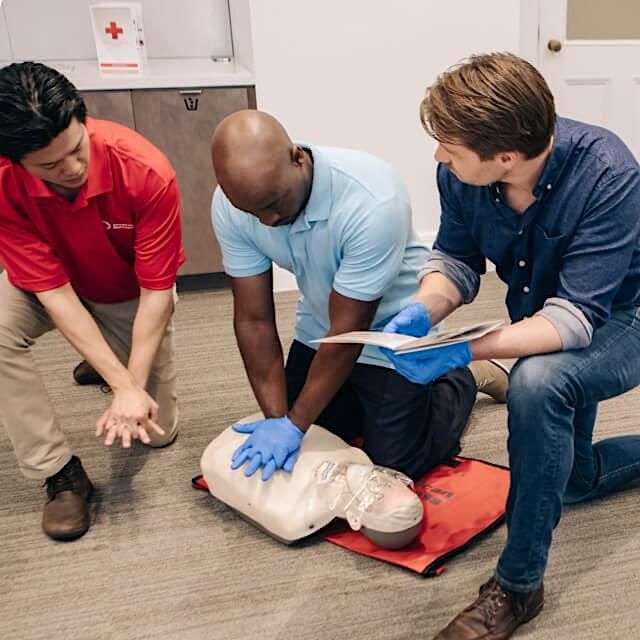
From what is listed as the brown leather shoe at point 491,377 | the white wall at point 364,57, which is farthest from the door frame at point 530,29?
the brown leather shoe at point 491,377

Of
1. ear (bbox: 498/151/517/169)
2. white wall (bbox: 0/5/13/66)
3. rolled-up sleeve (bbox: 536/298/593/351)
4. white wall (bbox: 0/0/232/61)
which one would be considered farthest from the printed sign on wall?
rolled-up sleeve (bbox: 536/298/593/351)

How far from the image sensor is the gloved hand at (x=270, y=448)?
4.69 ft

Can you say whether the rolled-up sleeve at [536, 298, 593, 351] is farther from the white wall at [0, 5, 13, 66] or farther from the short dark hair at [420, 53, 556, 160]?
the white wall at [0, 5, 13, 66]

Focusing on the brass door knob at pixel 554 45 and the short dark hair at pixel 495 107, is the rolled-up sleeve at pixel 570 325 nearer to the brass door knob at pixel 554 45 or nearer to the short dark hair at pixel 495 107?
the short dark hair at pixel 495 107

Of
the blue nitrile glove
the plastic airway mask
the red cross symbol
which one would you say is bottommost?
the plastic airway mask

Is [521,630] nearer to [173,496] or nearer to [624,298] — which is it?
[624,298]

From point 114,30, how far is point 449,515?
2178 mm

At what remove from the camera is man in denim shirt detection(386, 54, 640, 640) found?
1.07 m

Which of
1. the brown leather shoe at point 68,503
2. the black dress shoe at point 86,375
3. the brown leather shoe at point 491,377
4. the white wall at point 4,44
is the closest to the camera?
the brown leather shoe at point 68,503

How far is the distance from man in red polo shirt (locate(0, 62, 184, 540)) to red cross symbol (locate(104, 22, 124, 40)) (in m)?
1.27

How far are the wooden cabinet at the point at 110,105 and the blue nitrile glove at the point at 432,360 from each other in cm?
191

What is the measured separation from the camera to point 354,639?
122 centimetres

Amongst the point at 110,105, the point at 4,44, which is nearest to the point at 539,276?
the point at 110,105

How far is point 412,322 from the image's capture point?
1.20 metres
